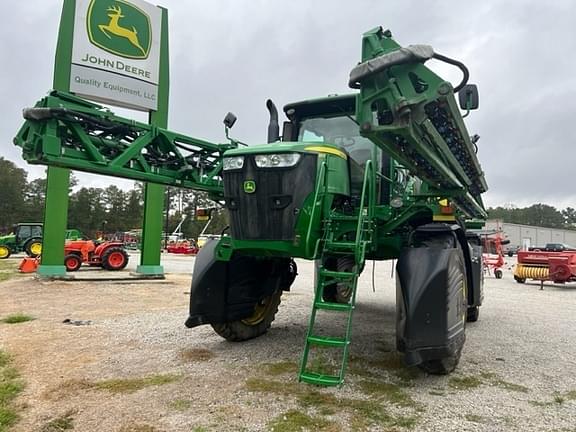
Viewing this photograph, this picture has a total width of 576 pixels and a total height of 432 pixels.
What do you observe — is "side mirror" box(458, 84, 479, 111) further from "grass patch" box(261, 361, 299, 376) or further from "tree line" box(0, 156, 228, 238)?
"tree line" box(0, 156, 228, 238)

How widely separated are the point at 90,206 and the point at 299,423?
72073mm

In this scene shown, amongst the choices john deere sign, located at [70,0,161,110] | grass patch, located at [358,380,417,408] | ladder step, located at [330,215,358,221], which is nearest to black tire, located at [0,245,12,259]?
john deere sign, located at [70,0,161,110]

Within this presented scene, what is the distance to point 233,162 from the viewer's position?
454cm

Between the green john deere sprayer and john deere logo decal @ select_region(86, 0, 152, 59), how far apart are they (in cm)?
923

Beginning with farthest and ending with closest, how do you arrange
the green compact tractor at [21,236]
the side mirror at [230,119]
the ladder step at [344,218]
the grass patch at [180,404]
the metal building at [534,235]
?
the metal building at [534,235] → the green compact tractor at [21,236] → the side mirror at [230,119] → the ladder step at [344,218] → the grass patch at [180,404]

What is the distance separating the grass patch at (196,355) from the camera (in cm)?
471


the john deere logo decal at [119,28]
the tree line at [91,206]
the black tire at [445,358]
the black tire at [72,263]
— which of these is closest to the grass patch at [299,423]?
the black tire at [445,358]

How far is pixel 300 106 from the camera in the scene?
5.62 m

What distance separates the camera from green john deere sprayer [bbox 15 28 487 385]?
3414 millimetres

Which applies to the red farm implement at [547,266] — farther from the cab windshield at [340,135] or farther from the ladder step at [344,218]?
the ladder step at [344,218]

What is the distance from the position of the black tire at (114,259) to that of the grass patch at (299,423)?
15.7 meters

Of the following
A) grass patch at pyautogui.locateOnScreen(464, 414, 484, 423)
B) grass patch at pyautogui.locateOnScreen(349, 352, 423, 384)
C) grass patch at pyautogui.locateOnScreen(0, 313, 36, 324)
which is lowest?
grass patch at pyautogui.locateOnScreen(0, 313, 36, 324)

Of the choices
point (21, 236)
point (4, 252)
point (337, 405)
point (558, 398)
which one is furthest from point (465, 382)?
point (21, 236)

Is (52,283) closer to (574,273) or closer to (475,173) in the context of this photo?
(475,173)
